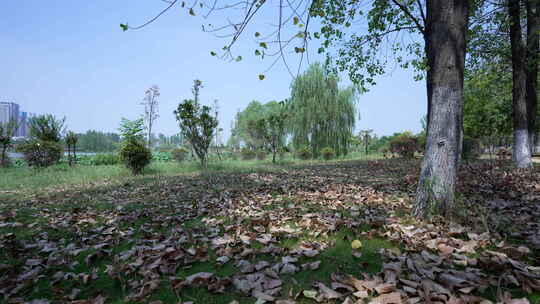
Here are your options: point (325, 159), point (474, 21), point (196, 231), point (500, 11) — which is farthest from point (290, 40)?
point (325, 159)

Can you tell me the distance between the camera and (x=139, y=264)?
6.68ft

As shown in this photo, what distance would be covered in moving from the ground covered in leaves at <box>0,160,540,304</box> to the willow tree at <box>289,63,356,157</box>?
1503 centimetres

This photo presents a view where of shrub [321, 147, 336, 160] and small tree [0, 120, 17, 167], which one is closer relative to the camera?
small tree [0, 120, 17, 167]

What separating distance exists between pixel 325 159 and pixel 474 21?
11219mm

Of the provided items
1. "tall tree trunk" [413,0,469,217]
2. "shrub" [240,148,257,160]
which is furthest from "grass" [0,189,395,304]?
"shrub" [240,148,257,160]

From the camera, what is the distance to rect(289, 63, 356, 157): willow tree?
18.4 meters

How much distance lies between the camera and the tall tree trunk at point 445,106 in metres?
2.80

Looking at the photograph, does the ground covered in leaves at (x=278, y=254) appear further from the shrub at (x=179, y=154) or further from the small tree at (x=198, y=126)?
the shrub at (x=179, y=154)

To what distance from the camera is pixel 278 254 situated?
2.15 m

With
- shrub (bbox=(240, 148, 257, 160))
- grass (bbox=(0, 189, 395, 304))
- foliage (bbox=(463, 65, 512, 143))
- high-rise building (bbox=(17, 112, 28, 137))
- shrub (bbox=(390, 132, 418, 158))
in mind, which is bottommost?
grass (bbox=(0, 189, 395, 304))

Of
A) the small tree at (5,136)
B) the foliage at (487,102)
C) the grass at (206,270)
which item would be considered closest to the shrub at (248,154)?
the small tree at (5,136)

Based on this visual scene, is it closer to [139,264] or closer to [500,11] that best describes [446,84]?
[139,264]

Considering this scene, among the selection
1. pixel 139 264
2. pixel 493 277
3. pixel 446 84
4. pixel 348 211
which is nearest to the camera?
pixel 493 277

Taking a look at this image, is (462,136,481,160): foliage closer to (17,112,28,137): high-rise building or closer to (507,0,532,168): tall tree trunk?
(507,0,532,168): tall tree trunk
